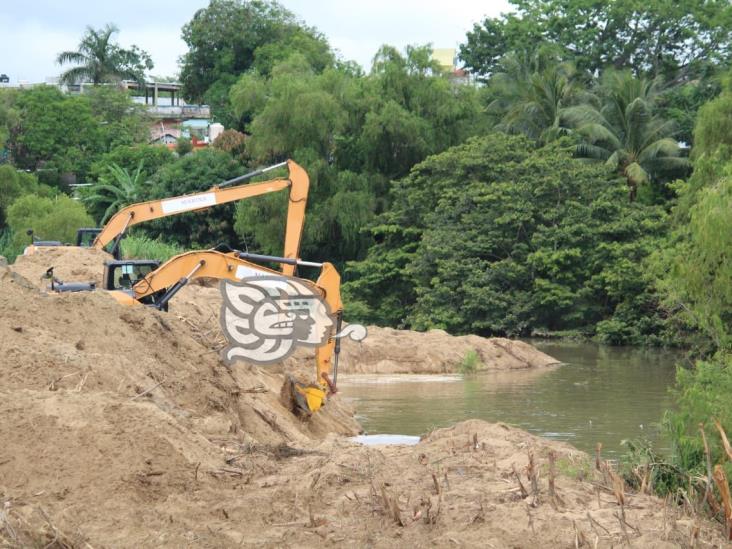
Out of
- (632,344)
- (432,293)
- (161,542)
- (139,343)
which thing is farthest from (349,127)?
(161,542)

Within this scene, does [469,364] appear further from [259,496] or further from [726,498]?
[259,496]

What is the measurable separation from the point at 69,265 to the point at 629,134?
2784cm

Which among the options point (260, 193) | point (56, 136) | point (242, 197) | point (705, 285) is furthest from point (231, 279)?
point (56, 136)

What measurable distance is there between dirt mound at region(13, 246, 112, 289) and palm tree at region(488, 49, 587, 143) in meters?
25.8

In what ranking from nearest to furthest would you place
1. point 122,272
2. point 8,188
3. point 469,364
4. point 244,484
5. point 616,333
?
point 244,484
point 122,272
point 469,364
point 616,333
point 8,188

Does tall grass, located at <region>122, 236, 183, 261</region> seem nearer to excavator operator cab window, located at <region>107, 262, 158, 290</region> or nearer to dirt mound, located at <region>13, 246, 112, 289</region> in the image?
dirt mound, located at <region>13, 246, 112, 289</region>

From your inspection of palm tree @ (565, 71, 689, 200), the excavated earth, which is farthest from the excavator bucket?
palm tree @ (565, 71, 689, 200)

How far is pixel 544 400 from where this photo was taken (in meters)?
27.8

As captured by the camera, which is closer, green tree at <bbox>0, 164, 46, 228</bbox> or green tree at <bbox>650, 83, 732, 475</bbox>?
green tree at <bbox>650, 83, 732, 475</bbox>

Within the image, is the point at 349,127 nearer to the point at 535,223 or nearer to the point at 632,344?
the point at 535,223

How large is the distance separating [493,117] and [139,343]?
4288cm

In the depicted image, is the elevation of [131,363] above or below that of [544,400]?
above

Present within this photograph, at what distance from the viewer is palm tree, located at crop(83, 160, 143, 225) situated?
2379 inches

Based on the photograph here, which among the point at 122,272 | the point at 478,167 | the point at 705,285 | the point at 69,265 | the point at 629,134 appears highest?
the point at 629,134
